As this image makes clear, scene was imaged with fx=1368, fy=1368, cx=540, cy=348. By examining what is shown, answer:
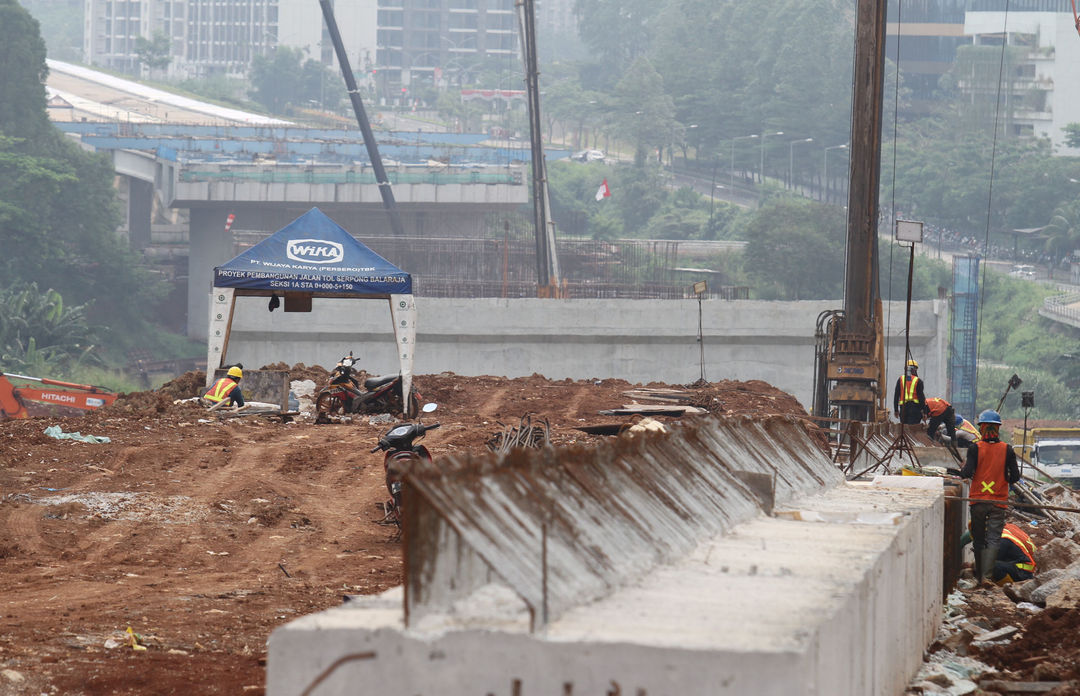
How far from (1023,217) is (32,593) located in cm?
9889

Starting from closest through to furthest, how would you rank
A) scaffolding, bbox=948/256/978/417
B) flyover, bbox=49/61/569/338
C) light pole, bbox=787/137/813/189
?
1. scaffolding, bbox=948/256/978/417
2. flyover, bbox=49/61/569/338
3. light pole, bbox=787/137/813/189

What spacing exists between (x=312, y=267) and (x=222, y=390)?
281cm

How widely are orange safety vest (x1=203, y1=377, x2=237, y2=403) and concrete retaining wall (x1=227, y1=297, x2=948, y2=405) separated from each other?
16.4 m

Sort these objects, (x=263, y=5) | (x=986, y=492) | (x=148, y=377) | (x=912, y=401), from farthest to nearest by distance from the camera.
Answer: (x=263, y=5)
(x=148, y=377)
(x=912, y=401)
(x=986, y=492)

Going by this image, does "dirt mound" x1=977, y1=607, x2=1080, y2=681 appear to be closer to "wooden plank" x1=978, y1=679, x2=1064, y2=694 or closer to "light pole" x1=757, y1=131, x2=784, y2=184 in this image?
"wooden plank" x1=978, y1=679, x2=1064, y2=694

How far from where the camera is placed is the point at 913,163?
10488 centimetres

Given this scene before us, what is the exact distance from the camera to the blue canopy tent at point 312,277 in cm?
2202

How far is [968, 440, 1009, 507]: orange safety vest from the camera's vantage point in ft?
37.4

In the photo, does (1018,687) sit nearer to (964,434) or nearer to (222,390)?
(964,434)

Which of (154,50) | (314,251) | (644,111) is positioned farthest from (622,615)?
(154,50)

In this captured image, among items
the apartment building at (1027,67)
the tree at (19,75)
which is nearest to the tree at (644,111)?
the apartment building at (1027,67)

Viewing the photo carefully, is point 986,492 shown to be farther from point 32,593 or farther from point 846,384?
point 846,384

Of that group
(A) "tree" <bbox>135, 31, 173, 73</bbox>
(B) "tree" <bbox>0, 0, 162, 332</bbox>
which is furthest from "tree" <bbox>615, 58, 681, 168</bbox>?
(A) "tree" <bbox>135, 31, 173, 73</bbox>

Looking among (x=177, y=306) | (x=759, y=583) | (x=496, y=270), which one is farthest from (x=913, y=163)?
(x=759, y=583)
